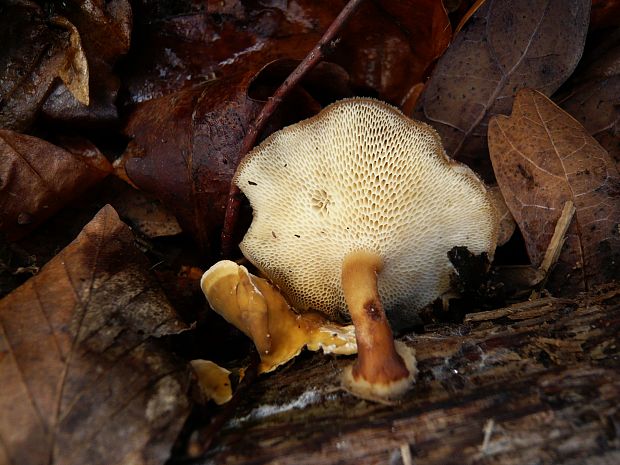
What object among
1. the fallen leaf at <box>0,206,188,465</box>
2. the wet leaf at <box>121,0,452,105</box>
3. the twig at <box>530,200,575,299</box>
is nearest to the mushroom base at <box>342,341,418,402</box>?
the fallen leaf at <box>0,206,188,465</box>

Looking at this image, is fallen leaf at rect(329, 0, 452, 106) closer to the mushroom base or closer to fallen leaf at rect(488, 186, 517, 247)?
fallen leaf at rect(488, 186, 517, 247)

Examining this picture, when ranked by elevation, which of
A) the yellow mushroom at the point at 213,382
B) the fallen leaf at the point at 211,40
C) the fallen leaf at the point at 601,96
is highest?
the fallen leaf at the point at 601,96

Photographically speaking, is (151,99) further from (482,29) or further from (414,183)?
(482,29)

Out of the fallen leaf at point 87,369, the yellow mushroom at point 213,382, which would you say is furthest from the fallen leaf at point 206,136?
the yellow mushroom at point 213,382

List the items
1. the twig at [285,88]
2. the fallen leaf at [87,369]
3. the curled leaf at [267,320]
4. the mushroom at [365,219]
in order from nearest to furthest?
the fallen leaf at [87,369], the mushroom at [365,219], the curled leaf at [267,320], the twig at [285,88]

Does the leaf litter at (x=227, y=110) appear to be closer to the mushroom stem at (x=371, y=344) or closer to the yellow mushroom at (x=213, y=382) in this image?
the yellow mushroom at (x=213, y=382)

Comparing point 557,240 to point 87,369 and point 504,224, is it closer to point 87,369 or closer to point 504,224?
point 504,224

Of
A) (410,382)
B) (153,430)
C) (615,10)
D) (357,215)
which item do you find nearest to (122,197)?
(357,215)
